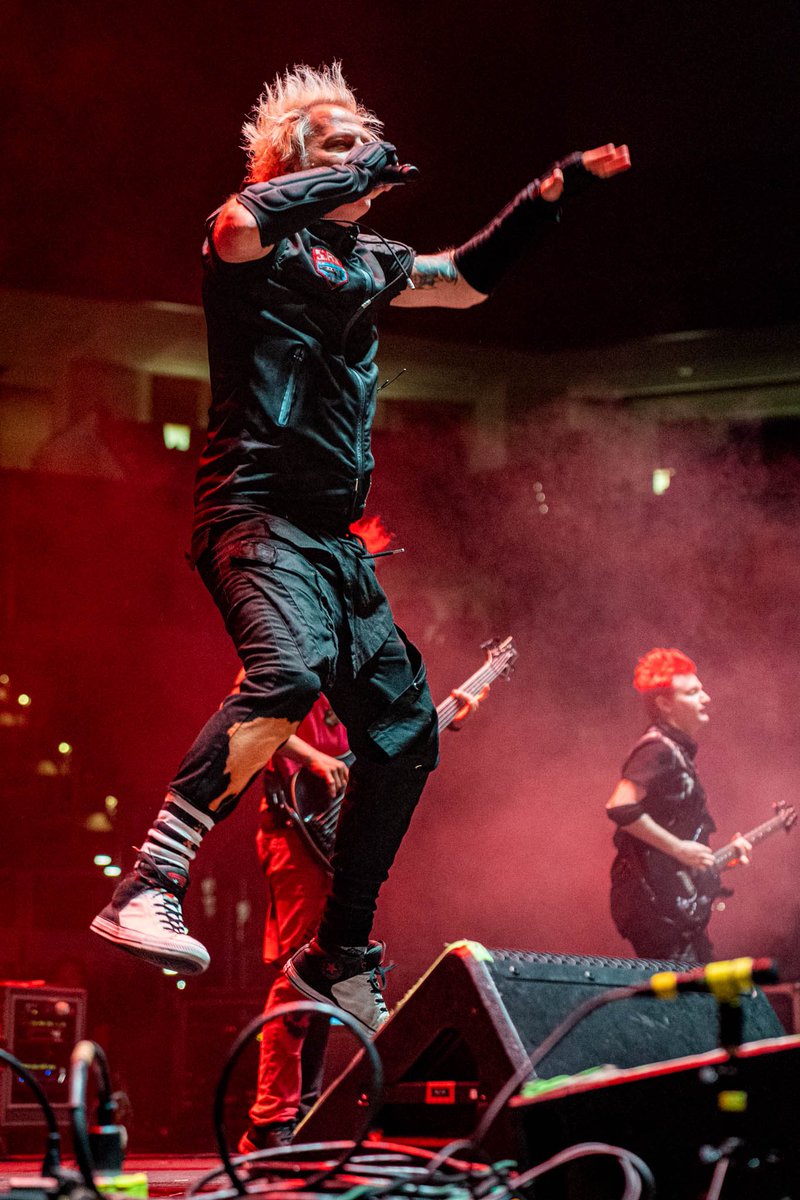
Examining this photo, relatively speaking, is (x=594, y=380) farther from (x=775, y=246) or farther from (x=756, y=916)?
(x=756, y=916)

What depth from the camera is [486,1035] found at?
6.56ft

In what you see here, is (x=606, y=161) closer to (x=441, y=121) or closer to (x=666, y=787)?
(x=441, y=121)

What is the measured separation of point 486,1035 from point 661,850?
4223 mm

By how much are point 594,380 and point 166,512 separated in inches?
113

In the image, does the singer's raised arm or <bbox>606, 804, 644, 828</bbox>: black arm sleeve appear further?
<bbox>606, 804, 644, 828</bbox>: black arm sleeve

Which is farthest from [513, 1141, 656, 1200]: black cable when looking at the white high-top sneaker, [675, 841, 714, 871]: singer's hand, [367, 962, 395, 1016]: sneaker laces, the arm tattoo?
[675, 841, 714, 871]: singer's hand

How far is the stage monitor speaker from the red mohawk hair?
13.9 feet

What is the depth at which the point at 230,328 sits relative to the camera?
2838 mm

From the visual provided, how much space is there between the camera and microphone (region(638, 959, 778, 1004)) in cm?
135

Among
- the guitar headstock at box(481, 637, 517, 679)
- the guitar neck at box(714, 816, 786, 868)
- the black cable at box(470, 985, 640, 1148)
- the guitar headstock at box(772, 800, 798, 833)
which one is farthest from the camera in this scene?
the guitar headstock at box(772, 800, 798, 833)

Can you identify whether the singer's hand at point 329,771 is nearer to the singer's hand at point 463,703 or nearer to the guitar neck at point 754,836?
the singer's hand at point 463,703

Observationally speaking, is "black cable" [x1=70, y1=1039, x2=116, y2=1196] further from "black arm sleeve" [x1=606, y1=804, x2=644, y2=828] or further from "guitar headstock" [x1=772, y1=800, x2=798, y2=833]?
"guitar headstock" [x1=772, y1=800, x2=798, y2=833]

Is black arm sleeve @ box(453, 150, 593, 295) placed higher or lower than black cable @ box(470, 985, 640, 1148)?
higher

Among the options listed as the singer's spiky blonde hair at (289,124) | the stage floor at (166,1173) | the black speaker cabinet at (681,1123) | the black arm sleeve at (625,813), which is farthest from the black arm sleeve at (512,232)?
the black arm sleeve at (625,813)
